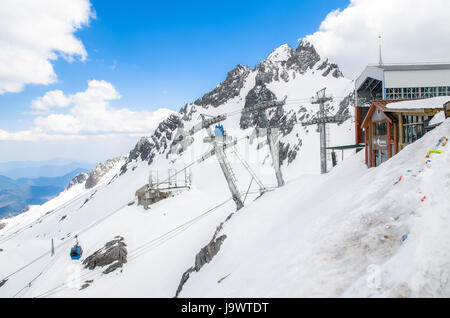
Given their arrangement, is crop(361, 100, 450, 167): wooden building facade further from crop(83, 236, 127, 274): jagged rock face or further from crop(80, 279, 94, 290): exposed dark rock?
crop(80, 279, 94, 290): exposed dark rock

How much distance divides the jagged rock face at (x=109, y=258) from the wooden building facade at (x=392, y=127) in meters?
23.1

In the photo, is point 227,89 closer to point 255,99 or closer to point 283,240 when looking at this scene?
point 255,99

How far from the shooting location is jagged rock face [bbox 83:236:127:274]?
69.0 ft

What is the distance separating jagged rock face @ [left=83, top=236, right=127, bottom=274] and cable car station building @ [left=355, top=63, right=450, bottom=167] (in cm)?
2311

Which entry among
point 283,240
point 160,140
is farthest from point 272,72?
point 283,240

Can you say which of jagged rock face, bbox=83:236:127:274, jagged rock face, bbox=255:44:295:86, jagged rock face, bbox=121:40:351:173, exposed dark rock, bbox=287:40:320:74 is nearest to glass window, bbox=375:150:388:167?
jagged rock face, bbox=83:236:127:274

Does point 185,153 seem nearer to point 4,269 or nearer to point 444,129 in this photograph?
point 4,269

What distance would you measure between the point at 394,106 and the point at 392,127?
129 cm

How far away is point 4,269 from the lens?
85.8 ft

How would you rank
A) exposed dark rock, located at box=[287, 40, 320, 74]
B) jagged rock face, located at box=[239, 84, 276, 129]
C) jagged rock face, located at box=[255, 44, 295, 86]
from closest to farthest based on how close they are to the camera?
1. jagged rock face, located at box=[239, 84, 276, 129]
2. jagged rock face, located at box=[255, 44, 295, 86]
3. exposed dark rock, located at box=[287, 40, 320, 74]

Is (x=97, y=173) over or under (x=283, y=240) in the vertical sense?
under

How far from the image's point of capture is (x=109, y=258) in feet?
70.6
